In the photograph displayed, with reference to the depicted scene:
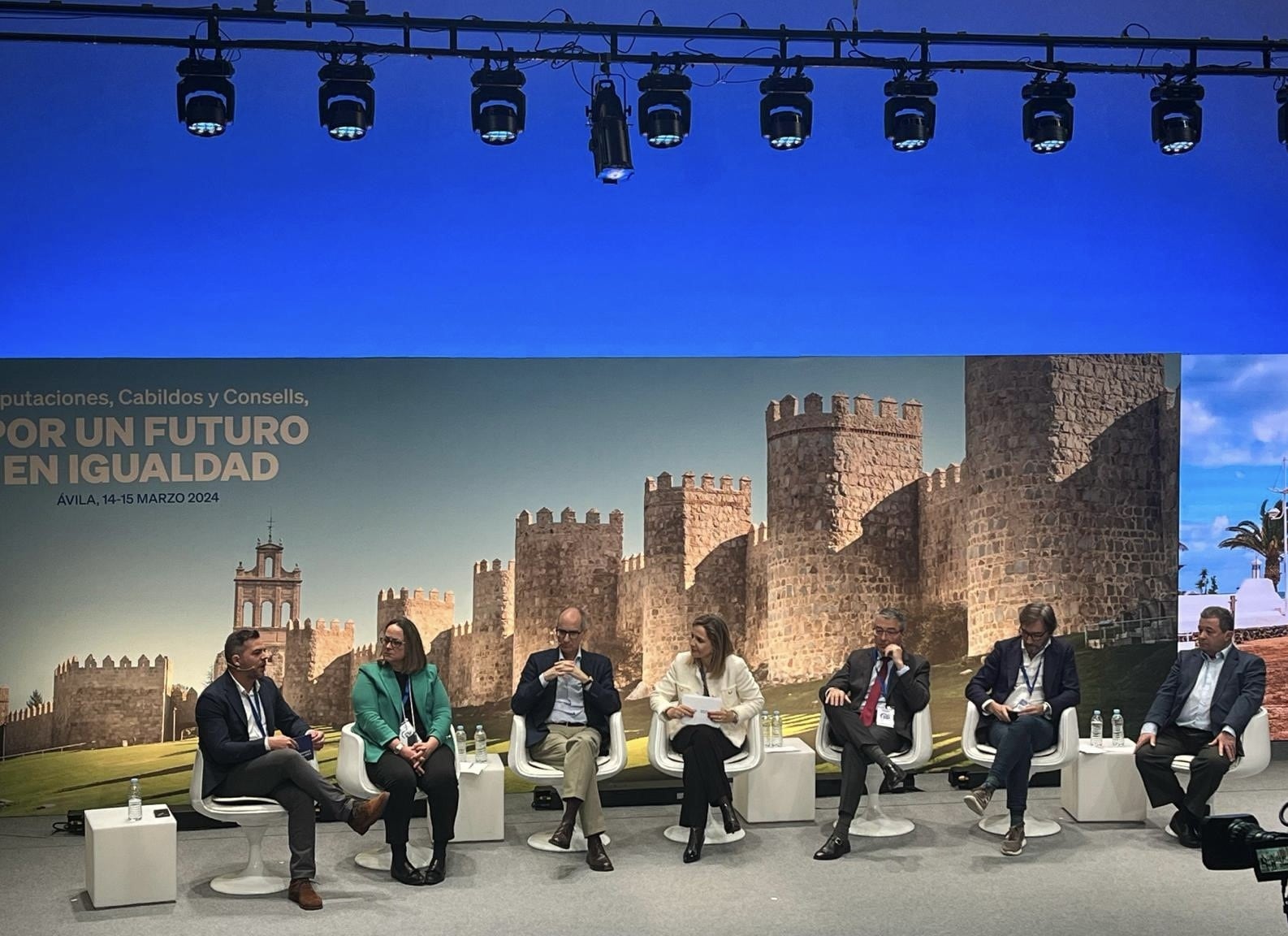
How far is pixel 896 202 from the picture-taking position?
26.6ft

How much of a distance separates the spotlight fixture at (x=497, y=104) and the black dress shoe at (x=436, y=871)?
2.85 metres

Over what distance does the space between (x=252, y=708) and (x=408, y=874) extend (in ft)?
2.84

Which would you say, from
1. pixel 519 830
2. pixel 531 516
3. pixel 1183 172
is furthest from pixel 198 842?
pixel 1183 172

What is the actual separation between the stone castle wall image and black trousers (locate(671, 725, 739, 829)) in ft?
5.19

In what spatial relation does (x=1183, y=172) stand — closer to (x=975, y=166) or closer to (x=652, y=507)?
(x=975, y=166)

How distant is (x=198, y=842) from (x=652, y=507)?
8.82 ft

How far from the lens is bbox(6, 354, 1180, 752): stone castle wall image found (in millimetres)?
7734

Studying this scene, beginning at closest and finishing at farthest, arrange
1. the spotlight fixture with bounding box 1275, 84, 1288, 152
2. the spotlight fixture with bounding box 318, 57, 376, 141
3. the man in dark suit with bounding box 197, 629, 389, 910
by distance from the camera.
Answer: the man in dark suit with bounding box 197, 629, 389, 910, the spotlight fixture with bounding box 318, 57, 376, 141, the spotlight fixture with bounding box 1275, 84, 1288, 152

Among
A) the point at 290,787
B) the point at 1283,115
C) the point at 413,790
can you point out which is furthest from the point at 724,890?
the point at 1283,115

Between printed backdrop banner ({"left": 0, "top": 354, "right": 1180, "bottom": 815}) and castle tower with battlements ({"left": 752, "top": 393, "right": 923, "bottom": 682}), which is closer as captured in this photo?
printed backdrop banner ({"left": 0, "top": 354, "right": 1180, "bottom": 815})

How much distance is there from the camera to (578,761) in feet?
19.8

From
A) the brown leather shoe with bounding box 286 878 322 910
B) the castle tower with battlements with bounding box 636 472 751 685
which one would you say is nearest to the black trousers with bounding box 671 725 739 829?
the brown leather shoe with bounding box 286 878 322 910

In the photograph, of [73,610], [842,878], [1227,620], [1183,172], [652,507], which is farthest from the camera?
[1183,172]

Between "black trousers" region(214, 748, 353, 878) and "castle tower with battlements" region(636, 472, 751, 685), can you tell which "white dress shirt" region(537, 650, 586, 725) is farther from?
"castle tower with battlements" region(636, 472, 751, 685)
